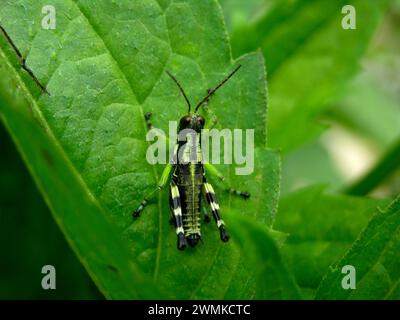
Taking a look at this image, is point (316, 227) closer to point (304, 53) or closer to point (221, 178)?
point (221, 178)

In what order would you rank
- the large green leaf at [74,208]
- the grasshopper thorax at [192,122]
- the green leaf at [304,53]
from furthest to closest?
the green leaf at [304,53] < the grasshopper thorax at [192,122] < the large green leaf at [74,208]

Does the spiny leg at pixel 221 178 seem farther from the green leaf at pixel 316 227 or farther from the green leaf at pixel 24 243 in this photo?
the green leaf at pixel 24 243

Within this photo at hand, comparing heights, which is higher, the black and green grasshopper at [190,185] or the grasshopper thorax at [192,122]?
the grasshopper thorax at [192,122]

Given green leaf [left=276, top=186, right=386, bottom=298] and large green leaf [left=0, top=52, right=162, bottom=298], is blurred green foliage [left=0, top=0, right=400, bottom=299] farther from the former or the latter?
large green leaf [left=0, top=52, right=162, bottom=298]

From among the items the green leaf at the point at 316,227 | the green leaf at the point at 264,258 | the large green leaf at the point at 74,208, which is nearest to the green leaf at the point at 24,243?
the large green leaf at the point at 74,208

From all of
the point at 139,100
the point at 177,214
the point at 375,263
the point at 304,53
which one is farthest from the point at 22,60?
the point at 304,53

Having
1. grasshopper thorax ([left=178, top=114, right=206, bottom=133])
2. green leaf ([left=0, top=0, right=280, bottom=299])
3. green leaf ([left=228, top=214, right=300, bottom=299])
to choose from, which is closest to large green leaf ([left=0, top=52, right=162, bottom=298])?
green leaf ([left=0, top=0, right=280, bottom=299])
